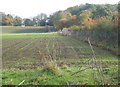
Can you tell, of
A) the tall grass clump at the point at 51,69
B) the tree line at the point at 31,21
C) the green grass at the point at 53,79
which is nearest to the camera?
the green grass at the point at 53,79

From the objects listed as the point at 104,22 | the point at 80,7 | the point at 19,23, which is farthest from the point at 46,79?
the point at 19,23

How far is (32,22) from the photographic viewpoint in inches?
5886

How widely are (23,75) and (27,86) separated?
1.78m

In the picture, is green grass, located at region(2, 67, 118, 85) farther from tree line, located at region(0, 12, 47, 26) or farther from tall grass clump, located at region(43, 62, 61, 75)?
tree line, located at region(0, 12, 47, 26)

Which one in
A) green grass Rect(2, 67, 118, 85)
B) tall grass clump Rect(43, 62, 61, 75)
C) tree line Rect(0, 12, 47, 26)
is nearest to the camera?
green grass Rect(2, 67, 118, 85)

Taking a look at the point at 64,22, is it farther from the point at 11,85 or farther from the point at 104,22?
the point at 11,85

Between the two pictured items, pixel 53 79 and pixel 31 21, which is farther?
pixel 31 21

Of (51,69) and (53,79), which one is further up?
(51,69)

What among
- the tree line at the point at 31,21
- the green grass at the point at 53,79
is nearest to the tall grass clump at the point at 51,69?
the green grass at the point at 53,79

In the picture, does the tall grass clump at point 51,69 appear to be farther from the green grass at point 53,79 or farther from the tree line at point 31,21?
the tree line at point 31,21

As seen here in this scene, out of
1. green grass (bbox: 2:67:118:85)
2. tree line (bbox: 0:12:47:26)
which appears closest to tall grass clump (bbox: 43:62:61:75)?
green grass (bbox: 2:67:118:85)

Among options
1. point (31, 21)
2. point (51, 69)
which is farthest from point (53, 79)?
point (31, 21)

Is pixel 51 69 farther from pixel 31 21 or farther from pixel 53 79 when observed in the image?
pixel 31 21

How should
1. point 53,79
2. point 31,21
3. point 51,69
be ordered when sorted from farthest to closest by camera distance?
point 31,21 → point 51,69 → point 53,79
